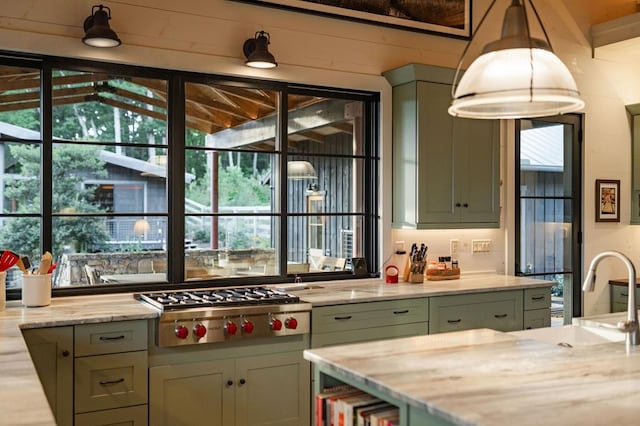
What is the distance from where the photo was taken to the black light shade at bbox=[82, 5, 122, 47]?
3.42m

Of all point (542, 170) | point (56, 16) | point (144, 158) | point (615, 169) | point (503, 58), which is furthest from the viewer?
point (615, 169)

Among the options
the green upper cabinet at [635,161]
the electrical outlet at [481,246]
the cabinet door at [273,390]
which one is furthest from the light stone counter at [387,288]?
the green upper cabinet at [635,161]

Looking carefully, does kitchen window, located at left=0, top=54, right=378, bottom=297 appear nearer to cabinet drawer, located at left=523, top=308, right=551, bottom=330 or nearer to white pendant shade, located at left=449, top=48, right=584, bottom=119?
cabinet drawer, located at left=523, top=308, right=551, bottom=330

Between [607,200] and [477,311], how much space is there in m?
2.24

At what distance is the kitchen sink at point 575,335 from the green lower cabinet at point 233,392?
1.34 metres

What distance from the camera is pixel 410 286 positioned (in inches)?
176

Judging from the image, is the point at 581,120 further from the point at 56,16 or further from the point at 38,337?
the point at 38,337

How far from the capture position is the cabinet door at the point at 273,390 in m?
3.57

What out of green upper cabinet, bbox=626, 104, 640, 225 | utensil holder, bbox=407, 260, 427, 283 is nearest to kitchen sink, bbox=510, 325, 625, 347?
utensil holder, bbox=407, 260, 427, 283

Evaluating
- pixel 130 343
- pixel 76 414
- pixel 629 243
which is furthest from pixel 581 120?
pixel 76 414

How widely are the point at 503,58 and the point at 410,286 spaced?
250 cm

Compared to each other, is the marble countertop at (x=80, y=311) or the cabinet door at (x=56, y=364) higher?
the marble countertop at (x=80, y=311)

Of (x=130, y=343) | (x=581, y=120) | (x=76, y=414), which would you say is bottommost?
(x=76, y=414)

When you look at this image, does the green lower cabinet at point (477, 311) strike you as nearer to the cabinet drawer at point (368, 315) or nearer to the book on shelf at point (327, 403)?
the cabinet drawer at point (368, 315)
